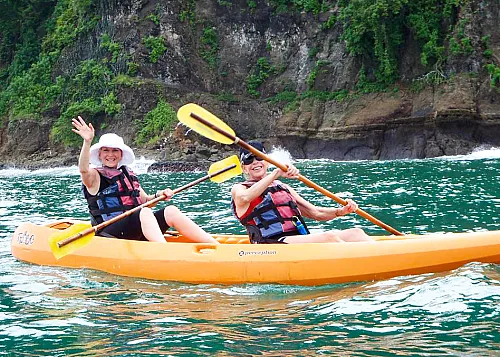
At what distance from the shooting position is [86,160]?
6180 mm

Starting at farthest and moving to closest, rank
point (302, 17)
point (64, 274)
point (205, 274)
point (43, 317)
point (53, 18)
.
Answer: point (53, 18) < point (302, 17) < point (64, 274) < point (205, 274) < point (43, 317)

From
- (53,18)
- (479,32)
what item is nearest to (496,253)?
(479,32)

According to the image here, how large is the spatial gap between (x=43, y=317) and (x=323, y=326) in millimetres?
1936

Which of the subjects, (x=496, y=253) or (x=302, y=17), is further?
(x=302, y=17)

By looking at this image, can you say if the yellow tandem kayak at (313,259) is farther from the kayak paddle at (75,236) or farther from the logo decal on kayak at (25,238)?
the logo decal on kayak at (25,238)

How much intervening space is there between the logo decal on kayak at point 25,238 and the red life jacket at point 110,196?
0.97m

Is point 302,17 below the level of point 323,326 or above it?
above

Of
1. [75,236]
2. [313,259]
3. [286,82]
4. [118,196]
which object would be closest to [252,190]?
[313,259]

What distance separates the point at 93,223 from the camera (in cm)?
662

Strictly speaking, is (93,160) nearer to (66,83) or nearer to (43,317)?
(43,317)

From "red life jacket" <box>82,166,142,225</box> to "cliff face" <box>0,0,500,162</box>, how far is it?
60.8 ft

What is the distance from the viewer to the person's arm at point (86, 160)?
19.8ft

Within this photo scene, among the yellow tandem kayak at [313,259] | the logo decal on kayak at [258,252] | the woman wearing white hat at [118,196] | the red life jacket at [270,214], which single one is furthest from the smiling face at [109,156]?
the logo decal on kayak at [258,252]

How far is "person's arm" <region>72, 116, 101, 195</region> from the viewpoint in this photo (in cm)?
604
